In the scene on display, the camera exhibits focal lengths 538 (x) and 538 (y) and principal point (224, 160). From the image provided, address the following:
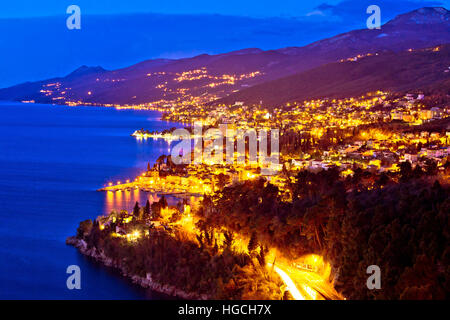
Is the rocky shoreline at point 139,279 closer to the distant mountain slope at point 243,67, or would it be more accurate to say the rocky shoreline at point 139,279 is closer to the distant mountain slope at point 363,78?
the distant mountain slope at point 363,78

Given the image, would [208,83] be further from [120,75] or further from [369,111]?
[369,111]

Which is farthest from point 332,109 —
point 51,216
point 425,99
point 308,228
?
point 308,228

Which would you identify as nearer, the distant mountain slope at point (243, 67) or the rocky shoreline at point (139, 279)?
the rocky shoreline at point (139, 279)

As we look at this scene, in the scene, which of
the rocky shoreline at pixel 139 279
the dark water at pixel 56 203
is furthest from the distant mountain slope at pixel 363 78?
the rocky shoreline at pixel 139 279

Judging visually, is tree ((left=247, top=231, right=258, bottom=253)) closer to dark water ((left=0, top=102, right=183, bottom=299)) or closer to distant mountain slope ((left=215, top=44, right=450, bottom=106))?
dark water ((left=0, top=102, right=183, bottom=299))

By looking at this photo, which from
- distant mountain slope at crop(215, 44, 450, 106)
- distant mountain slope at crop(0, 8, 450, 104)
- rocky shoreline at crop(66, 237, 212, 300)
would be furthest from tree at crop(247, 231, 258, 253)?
distant mountain slope at crop(0, 8, 450, 104)
